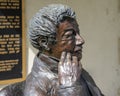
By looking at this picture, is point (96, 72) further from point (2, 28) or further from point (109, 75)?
point (2, 28)

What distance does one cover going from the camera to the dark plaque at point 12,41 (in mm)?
2461

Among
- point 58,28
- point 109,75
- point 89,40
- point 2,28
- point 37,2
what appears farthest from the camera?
point 109,75

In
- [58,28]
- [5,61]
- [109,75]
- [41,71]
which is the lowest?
[109,75]

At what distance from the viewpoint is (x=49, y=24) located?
0.98 m

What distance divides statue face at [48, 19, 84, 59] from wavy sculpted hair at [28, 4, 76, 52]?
15 millimetres

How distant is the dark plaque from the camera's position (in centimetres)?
246

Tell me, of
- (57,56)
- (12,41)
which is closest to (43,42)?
(57,56)

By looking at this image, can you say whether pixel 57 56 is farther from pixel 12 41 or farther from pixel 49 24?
pixel 12 41

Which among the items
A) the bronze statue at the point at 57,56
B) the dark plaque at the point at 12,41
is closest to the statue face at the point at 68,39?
the bronze statue at the point at 57,56

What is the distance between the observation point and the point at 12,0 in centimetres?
248

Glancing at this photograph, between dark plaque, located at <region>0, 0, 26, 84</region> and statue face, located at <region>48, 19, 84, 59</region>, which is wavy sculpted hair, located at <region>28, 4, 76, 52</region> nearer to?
statue face, located at <region>48, 19, 84, 59</region>

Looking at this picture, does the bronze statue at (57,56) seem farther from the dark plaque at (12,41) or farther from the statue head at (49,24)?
the dark plaque at (12,41)

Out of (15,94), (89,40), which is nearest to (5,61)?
(89,40)

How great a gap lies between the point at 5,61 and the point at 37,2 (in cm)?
51
